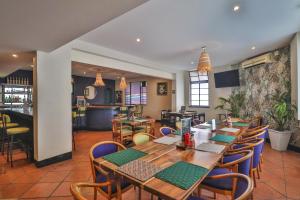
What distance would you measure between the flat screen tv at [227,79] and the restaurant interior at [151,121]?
0.30 ft

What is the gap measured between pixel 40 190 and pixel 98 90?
814 cm

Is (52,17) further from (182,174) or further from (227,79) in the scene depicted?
(227,79)

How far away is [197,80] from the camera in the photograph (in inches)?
314

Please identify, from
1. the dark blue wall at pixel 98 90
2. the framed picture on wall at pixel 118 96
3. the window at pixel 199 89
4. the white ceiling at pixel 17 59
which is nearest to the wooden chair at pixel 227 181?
the white ceiling at pixel 17 59

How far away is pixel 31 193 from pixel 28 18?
2.34 metres

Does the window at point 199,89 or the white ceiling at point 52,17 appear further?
the window at point 199,89

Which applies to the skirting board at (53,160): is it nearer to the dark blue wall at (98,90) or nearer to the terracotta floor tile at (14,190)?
the terracotta floor tile at (14,190)

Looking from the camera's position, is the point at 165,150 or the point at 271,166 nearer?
the point at 165,150

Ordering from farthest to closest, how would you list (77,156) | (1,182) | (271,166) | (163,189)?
(77,156), (271,166), (1,182), (163,189)

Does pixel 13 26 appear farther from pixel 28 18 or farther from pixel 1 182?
pixel 1 182

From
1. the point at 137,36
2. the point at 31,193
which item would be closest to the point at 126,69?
the point at 137,36

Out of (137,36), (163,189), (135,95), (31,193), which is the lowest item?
(31,193)

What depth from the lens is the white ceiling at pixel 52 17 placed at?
1565 mm

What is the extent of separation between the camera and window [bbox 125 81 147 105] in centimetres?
969
